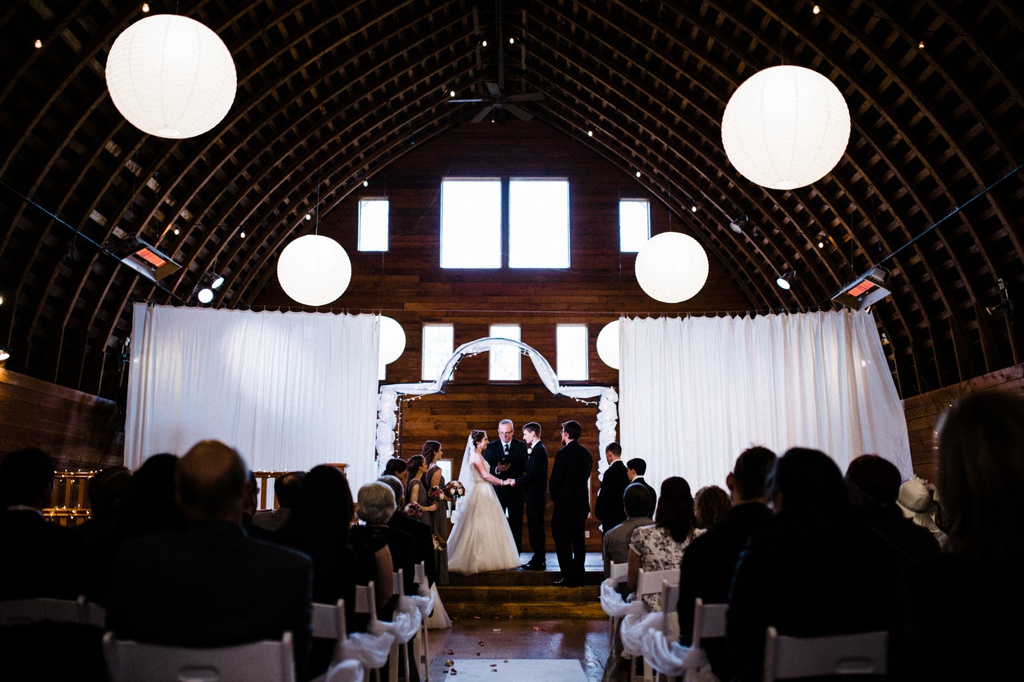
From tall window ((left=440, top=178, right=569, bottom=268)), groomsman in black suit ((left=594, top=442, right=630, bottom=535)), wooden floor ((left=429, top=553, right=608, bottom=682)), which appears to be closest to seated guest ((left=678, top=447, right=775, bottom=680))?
wooden floor ((left=429, top=553, right=608, bottom=682))

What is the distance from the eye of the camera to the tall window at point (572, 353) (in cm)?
1474

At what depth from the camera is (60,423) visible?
33.4 feet

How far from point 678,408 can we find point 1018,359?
3726 mm

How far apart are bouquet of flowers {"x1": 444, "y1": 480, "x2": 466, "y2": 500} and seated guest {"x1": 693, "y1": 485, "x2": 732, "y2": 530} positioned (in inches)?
177

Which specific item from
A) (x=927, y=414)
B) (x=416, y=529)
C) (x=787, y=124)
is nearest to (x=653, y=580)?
(x=416, y=529)

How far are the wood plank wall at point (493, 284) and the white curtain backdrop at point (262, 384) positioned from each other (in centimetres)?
378

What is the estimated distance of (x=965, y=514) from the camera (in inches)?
51.9

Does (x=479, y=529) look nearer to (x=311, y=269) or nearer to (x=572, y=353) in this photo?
(x=311, y=269)

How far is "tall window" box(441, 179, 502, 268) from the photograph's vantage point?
15.2 metres

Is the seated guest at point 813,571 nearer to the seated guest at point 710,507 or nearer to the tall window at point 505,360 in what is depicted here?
the seated guest at point 710,507

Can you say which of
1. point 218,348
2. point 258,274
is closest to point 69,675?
point 218,348

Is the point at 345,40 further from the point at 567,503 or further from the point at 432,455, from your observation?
the point at 567,503

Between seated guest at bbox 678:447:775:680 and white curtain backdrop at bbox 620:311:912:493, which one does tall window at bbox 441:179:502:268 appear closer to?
white curtain backdrop at bbox 620:311:912:493

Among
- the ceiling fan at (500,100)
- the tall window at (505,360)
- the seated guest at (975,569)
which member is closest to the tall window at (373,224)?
the ceiling fan at (500,100)
